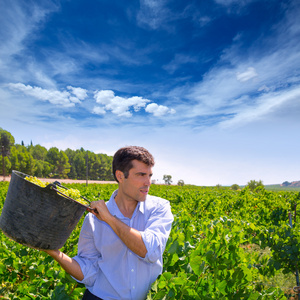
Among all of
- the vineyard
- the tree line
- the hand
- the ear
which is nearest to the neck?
Answer: the ear

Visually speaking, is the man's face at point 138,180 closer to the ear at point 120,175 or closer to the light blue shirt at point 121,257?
the ear at point 120,175

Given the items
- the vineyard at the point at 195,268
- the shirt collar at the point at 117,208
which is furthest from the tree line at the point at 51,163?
the shirt collar at the point at 117,208

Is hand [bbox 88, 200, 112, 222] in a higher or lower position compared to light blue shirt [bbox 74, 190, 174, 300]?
higher

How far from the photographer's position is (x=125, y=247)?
5.87 ft

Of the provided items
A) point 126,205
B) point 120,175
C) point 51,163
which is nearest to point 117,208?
point 126,205

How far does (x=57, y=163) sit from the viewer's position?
80250 mm

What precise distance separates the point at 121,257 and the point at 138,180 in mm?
533

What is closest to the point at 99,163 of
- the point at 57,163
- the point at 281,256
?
the point at 57,163

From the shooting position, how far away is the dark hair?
1790 millimetres

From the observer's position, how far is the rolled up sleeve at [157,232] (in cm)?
161

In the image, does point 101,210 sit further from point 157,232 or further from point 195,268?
point 195,268

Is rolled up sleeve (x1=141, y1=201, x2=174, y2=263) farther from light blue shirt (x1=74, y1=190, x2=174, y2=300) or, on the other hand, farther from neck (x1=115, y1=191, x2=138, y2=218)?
neck (x1=115, y1=191, x2=138, y2=218)

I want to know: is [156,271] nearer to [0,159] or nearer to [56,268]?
[56,268]

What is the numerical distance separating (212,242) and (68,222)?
5.40 ft
